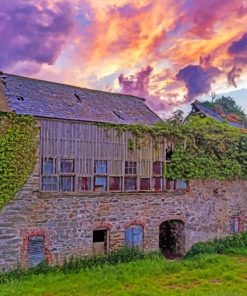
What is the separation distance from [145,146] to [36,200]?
5.82m

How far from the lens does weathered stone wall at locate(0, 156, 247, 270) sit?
45.8 feet

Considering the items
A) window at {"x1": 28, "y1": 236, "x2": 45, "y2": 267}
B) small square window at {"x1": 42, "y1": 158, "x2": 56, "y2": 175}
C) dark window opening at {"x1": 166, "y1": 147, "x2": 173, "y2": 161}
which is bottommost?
window at {"x1": 28, "y1": 236, "x2": 45, "y2": 267}

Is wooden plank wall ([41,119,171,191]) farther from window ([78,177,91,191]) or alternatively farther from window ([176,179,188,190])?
window ([176,179,188,190])

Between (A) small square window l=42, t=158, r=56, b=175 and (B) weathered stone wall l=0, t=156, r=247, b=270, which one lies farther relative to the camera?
(A) small square window l=42, t=158, r=56, b=175

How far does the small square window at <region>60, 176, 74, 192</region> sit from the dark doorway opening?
230cm

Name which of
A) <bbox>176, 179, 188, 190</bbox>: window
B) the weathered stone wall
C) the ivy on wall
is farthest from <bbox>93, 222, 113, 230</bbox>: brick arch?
<bbox>176, 179, 188, 190</bbox>: window

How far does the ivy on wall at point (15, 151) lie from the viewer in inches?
543

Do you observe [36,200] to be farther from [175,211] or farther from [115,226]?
[175,211]

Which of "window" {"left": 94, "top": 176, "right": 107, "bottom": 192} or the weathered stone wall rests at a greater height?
"window" {"left": 94, "top": 176, "right": 107, "bottom": 192}

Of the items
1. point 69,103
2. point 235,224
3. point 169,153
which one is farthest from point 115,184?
point 235,224

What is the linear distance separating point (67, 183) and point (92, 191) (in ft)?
3.98

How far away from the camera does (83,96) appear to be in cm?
A: 1945

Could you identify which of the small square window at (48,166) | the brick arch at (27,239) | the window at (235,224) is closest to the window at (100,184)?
the small square window at (48,166)

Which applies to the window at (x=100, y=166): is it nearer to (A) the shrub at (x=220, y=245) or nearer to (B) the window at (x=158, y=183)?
(B) the window at (x=158, y=183)
